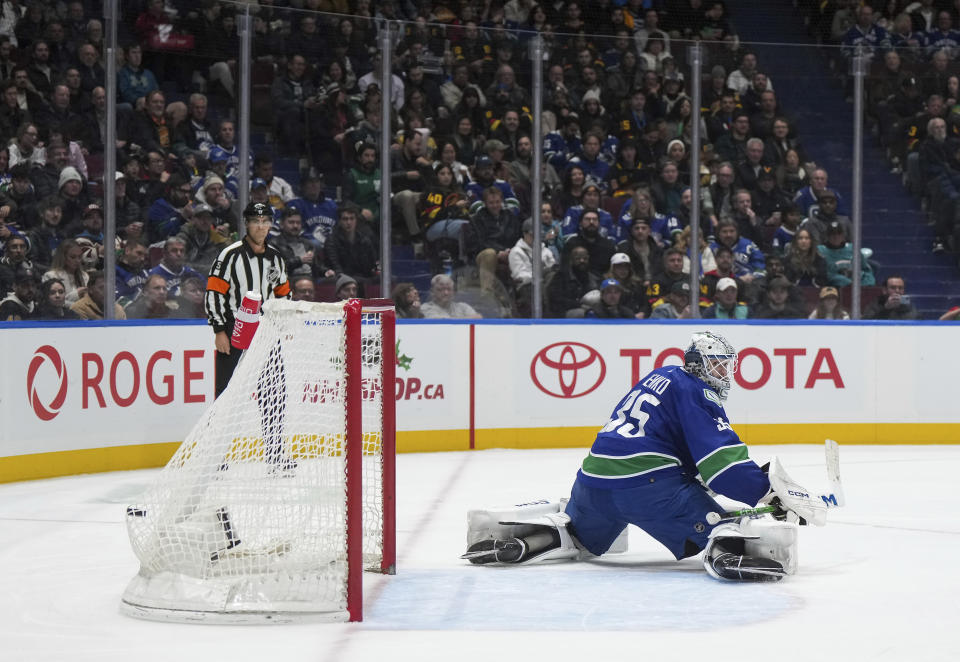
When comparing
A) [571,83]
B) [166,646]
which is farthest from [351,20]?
[166,646]

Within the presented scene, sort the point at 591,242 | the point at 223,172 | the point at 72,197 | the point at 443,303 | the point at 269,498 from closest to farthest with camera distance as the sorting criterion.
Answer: the point at 269,498
the point at 72,197
the point at 223,172
the point at 443,303
the point at 591,242

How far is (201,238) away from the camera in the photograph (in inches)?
321

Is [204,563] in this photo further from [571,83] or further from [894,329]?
[894,329]

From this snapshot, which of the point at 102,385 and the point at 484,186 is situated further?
the point at 484,186

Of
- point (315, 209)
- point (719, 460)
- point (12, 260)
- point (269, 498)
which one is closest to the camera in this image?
point (269, 498)

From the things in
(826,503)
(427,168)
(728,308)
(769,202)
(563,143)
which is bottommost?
(826,503)

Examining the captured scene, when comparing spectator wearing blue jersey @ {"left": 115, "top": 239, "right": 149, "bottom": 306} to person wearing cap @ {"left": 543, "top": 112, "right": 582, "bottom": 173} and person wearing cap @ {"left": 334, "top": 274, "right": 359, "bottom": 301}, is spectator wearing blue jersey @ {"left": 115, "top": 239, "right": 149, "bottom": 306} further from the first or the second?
person wearing cap @ {"left": 543, "top": 112, "right": 582, "bottom": 173}

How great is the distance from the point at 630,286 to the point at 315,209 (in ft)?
7.14

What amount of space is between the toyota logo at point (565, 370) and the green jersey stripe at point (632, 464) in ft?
14.3

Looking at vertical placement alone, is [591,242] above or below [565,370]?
above

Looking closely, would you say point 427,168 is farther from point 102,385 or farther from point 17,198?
point 17,198

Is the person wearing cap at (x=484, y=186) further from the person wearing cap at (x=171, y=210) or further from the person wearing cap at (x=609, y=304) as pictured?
the person wearing cap at (x=171, y=210)

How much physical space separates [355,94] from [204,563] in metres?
5.07

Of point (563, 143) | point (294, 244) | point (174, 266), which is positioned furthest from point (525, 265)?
point (174, 266)
